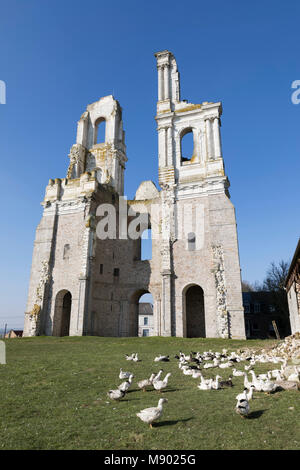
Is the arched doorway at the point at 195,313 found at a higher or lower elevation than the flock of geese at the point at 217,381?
higher

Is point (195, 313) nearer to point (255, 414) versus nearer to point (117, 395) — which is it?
point (117, 395)

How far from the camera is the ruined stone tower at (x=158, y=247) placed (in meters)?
24.2

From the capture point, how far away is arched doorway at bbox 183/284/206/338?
2742 centimetres

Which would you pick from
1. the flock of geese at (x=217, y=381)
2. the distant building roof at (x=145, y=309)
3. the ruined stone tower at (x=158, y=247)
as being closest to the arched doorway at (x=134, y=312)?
the ruined stone tower at (x=158, y=247)

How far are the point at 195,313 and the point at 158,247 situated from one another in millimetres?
6758

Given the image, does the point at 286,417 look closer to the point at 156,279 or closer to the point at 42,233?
the point at 156,279

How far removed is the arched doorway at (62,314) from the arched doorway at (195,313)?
1084 cm

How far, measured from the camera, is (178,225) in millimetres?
26453

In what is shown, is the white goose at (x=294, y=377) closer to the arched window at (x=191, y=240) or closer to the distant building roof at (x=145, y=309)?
the arched window at (x=191, y=240)

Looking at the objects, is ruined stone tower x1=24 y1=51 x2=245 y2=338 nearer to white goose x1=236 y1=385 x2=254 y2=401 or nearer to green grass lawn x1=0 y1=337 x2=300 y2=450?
green grass lawn x1=0 y1=337 x2=300 y2=450

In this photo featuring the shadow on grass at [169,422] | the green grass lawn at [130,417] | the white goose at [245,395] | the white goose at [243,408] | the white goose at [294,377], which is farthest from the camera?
the white goose at [294,377]
